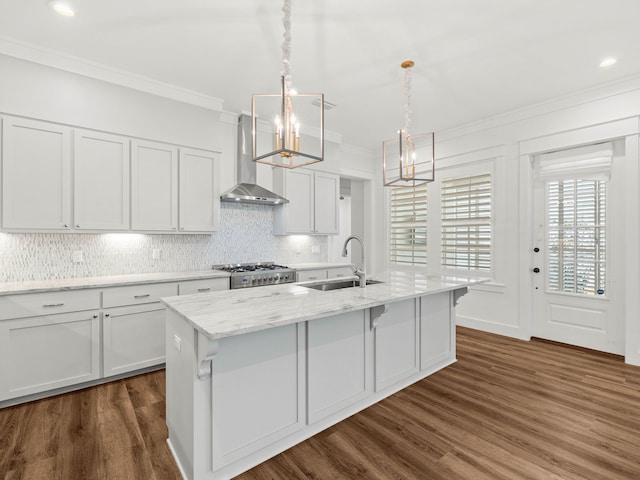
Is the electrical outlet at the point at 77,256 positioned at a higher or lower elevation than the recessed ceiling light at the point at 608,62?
lower

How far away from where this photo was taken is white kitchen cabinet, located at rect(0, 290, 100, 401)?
2.54m

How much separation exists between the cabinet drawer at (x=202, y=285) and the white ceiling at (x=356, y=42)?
7.07 ft

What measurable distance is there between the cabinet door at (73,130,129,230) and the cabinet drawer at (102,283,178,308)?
66 cm

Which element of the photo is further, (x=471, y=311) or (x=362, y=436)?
(x=471, y=311)

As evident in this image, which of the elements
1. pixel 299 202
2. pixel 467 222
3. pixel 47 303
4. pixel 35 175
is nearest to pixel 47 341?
pixel 47 303

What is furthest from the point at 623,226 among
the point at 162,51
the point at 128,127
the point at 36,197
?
the point at 36,197

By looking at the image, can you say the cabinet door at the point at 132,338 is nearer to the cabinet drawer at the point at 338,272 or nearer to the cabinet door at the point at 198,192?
the cabinet door at the point at 198,192

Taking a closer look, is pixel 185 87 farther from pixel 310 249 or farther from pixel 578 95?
pixel 578 95

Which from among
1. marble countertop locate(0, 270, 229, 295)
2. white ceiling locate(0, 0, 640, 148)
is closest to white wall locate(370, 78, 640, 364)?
white ceiling locate(0, 0, 640, 148)

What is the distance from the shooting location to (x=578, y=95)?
12.3 ft

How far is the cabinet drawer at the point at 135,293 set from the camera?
116 inches

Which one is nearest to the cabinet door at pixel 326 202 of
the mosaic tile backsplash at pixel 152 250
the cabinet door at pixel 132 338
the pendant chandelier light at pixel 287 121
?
the mosaic tile backsplash at pixel 152 250

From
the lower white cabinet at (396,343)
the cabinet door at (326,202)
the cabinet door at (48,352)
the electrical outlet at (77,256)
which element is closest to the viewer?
the cabinet door at (48,352)

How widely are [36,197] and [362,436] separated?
3.34 m
